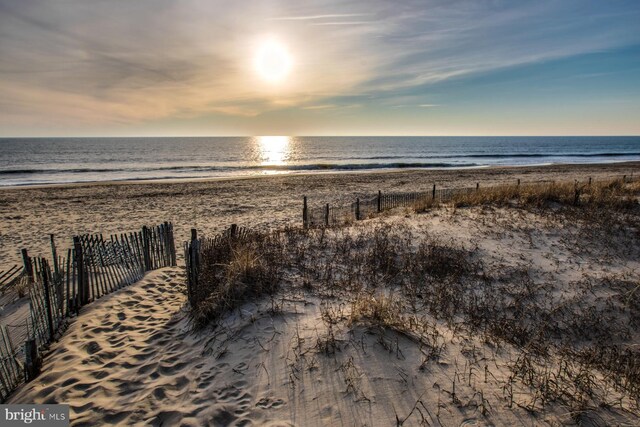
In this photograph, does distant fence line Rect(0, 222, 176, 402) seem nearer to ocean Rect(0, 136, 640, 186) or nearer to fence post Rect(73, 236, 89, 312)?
fence post Rect(73, 236, 89, 312)

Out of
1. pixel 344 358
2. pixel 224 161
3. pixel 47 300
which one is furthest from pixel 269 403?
pixel 224 161

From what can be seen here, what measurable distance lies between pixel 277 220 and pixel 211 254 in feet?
28.5

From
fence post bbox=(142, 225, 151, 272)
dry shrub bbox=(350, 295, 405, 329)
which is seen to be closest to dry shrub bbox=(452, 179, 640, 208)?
dry shrub bbox=(350, 295, 405, 329)

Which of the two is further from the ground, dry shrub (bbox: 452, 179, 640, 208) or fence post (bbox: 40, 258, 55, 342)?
dry shrub (bbox: 452, 179, 640, 208)

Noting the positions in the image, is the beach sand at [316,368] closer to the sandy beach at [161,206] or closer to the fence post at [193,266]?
the fence post at [193,266]

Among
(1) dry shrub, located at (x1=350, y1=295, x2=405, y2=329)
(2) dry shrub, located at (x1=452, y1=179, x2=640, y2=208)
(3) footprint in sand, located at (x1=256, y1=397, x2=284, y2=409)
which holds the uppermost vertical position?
(2) dry shrub, located at (x1=452, y1=179, x2=640, y2=208)

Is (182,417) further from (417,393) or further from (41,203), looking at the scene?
(41,203)

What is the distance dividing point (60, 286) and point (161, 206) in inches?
582

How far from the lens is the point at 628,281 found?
7703mm

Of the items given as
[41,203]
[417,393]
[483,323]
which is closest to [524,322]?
[483,323]

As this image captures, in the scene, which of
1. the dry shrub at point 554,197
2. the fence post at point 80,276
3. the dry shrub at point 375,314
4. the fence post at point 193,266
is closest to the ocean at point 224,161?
the dry shrub at point 554,197

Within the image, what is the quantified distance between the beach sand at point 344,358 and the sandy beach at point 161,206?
7.16 m

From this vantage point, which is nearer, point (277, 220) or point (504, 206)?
point (504, 206)

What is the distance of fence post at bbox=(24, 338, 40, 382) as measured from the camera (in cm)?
458
